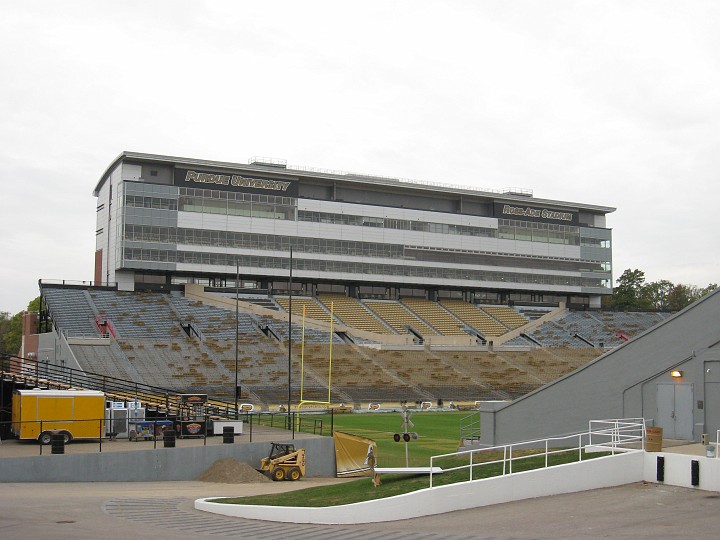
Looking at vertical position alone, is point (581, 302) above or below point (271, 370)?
above

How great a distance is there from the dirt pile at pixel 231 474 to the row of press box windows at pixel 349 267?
43.2 metres

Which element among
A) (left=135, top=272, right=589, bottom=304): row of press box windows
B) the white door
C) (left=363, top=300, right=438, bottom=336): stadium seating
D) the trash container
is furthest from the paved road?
(left=363, top=300, right=438, bottom=336): stadium seating

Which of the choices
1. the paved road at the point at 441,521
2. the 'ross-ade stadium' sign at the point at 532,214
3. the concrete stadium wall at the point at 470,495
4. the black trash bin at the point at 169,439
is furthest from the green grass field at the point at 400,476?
the 'ross-ade stadium' sign at the point at 532,214

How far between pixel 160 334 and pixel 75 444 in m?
36.8

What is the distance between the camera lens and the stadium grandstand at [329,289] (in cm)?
6619

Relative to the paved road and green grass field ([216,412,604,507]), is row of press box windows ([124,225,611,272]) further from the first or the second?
the paved road

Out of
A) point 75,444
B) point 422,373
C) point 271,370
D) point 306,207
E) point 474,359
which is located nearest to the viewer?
point 75,444

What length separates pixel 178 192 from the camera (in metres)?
79.4

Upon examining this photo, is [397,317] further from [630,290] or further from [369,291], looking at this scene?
[630,290]

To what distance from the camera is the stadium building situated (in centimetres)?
7875

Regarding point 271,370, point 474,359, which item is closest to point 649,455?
point 271,370

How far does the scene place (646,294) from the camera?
470ft

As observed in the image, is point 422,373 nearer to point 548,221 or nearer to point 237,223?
point 237,223

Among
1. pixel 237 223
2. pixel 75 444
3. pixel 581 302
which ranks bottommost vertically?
pixel 75 444
